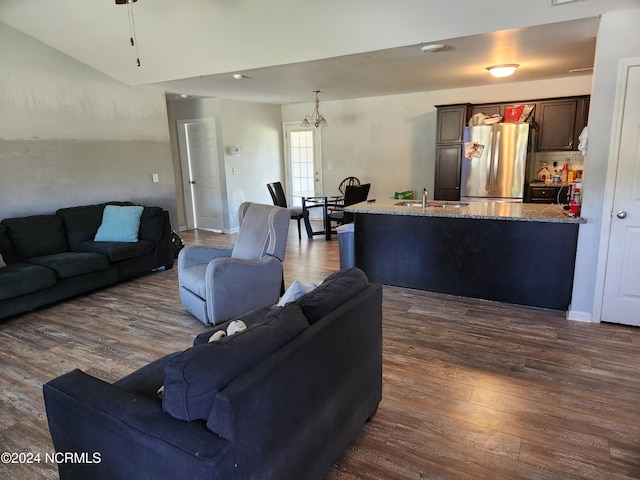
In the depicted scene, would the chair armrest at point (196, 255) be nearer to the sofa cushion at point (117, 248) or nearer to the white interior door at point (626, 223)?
the sofa cushion at point (117, 248)

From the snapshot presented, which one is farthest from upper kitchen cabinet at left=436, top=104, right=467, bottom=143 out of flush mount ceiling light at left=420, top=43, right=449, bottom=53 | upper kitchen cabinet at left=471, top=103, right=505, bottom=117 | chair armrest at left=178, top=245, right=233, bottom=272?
chair armrest at left=178, top=245, right=233, bottom=272

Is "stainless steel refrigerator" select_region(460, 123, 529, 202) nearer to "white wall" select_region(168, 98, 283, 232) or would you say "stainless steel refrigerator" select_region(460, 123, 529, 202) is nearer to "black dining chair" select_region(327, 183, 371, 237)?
"black dining chair" select_region(327, 183, 371, 237)

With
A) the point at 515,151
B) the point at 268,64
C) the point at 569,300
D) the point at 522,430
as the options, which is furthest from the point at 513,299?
the point at 268,64

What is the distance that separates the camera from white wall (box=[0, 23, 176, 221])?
4.29 metres

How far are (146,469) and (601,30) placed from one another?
3.79 meters

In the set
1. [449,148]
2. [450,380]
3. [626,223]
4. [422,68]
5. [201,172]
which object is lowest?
[450,380]

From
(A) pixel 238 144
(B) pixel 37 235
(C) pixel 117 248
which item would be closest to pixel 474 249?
(C) pixel 117 248

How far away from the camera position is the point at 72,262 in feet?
13.0

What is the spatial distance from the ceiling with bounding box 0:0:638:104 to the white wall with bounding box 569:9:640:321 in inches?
6.3

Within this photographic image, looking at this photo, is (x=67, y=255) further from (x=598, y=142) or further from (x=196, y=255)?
(x=598, y=142)

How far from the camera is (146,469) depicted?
1214mm

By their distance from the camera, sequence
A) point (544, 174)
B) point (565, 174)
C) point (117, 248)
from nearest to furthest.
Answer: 1. point (117, 248)
2. point (565, 174)
3. point (544, 174)

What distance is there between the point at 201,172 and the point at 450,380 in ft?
20.7

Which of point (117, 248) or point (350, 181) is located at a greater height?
point (350, 181)
